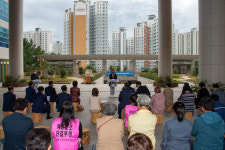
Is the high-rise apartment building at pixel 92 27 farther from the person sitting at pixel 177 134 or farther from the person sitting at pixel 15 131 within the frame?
the person sitting at pixel 177 134

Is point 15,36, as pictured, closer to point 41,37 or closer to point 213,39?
point 213,39

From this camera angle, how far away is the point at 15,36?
1645cm

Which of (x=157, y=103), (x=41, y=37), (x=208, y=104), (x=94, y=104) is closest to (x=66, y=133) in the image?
(x=208, y=104)

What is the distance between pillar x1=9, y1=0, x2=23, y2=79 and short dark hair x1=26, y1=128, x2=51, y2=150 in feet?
55.3

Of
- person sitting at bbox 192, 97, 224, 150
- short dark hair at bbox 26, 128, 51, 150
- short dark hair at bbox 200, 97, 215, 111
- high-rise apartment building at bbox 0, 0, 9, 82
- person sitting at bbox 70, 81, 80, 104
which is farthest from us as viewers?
high-rise apartment building at bbox 0, 0, 9, 82

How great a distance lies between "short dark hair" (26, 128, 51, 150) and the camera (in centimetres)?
174

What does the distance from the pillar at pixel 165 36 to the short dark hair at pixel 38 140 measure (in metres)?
16.4

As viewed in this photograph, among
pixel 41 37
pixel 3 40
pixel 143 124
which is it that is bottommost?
pixel 143 124

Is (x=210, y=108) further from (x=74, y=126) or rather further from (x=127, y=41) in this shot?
(x=127, y=41)

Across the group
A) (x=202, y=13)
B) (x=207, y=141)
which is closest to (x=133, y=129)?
(x=207, y=141)

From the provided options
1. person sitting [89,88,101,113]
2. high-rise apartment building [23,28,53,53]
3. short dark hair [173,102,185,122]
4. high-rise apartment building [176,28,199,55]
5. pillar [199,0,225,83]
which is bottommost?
person sitting [89,88,101,113]

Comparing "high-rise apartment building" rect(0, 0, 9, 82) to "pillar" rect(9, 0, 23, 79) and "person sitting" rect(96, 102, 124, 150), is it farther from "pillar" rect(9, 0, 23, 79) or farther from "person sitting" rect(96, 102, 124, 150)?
"person sitting" rect(96, 102, 124, 150)

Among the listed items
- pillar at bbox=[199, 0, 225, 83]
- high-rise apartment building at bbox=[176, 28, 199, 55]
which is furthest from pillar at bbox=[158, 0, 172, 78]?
high-rise apartment building at bbox=[176, 28, 199, 55]

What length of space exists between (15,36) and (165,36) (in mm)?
13141
